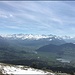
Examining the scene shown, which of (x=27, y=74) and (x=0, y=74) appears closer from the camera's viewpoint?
(x=0, y=74)

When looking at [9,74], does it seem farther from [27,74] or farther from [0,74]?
[27,74]

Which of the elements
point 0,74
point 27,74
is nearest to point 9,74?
point 0,74

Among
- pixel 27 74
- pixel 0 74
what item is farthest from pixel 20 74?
pixel 0 74

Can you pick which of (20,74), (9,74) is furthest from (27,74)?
(9,74)

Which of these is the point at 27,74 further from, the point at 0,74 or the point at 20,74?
the point at 0,74

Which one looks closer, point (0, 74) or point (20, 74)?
point (0, 74)

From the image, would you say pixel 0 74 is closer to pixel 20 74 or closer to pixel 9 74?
pixel 9 74
